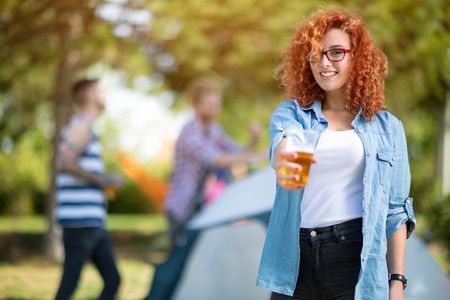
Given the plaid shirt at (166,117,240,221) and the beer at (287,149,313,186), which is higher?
the beer at (287,149,313,186)

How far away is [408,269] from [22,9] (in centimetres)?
496

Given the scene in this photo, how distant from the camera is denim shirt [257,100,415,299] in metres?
1.91

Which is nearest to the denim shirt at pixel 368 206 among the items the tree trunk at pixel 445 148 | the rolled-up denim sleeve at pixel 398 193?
the rolled-up denim sleeve at pixel 398 193

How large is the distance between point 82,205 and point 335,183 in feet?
6.76

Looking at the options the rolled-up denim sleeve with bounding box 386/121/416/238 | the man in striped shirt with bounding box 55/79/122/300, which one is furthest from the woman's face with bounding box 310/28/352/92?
the man in striped shirt with bounding box 55/79/122/300

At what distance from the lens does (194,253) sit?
16.0 feet

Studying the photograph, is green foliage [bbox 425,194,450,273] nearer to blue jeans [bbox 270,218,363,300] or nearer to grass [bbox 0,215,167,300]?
grass [bbox 0,215,167,300]

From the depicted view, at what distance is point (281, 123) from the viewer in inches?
76.9

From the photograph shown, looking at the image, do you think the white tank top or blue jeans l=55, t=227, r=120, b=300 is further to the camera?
blue jeans l=55, t=227, r=120, b=300

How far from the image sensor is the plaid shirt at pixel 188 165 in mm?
4531

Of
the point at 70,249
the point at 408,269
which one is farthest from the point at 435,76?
the point at 70,249

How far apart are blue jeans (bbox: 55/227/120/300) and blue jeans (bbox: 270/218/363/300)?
Answer: 193cm

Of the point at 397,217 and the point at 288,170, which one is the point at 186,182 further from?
the point at 288,170

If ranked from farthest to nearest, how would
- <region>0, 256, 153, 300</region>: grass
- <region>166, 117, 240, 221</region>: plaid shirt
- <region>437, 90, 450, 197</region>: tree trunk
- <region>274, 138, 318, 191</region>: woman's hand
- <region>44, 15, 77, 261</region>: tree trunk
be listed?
<region>44, 15, 77, 261</region>: tree trunk
<region>437, 90, 450, 197</region>: tree trunk
<region>0, 256, 153, 300</region>: grass
<region>166, 117, 240, 221</region>: plaid shirt
<region>274, 138, 318, 191</region>: woman's hand
